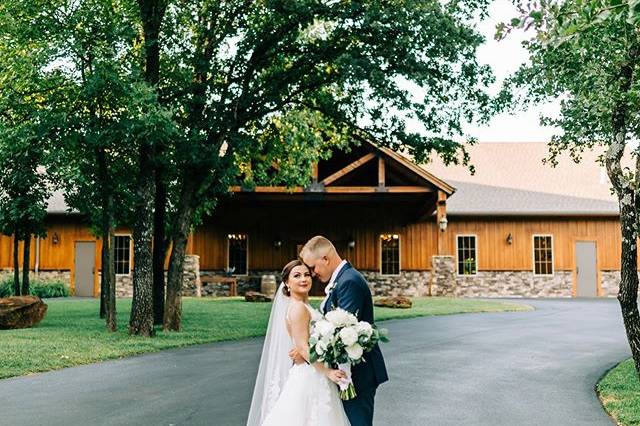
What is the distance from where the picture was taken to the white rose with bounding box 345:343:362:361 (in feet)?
14.9

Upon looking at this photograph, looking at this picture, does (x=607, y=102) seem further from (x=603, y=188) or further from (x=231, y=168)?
(x=603, y=188)

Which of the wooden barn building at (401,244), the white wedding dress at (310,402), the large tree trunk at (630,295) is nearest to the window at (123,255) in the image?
the wooden barn building at (401,244)

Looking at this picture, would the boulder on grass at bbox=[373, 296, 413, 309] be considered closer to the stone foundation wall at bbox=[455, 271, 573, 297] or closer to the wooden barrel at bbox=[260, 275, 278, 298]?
the wooden barrel at bbox=[260, 275, 278, 298]

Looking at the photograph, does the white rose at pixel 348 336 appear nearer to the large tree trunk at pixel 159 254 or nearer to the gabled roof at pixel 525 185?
the large tree trunk at pixel 159 254

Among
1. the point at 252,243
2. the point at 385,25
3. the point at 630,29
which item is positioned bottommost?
the point at 252,243

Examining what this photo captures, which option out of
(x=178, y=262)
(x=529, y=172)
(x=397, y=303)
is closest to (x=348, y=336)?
(x=178, y=262)

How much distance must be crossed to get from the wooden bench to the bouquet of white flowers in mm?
24933

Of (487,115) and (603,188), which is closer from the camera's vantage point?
(487,115)

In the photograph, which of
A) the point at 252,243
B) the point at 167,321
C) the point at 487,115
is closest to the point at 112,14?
the point at 167,321

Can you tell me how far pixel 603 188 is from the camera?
33.1m

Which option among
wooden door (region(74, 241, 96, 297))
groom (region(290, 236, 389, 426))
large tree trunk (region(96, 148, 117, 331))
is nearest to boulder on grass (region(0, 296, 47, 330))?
large tree trunk (region(96, 148, 117, 331))

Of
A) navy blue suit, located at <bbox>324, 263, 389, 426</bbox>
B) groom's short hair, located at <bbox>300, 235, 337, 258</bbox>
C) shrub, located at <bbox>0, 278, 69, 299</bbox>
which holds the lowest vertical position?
shrub, located at <bbox>0, 278, 69, 299</bbox>

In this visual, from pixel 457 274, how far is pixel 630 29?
80.4 feet

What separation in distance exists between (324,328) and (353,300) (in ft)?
1.05
